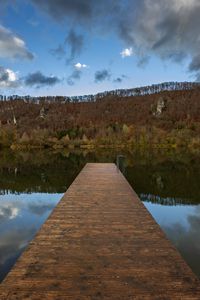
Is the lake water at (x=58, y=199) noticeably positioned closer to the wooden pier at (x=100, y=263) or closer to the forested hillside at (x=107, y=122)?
the wooden pier at (x=100, y=263)

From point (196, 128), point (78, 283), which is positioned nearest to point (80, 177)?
point (78, 283)

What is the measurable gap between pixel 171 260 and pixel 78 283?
1.63 metres

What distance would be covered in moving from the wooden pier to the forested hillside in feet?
177

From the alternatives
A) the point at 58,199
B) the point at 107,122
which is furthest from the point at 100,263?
the point at 107,122

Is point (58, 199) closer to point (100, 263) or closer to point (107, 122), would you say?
point (100, 263)

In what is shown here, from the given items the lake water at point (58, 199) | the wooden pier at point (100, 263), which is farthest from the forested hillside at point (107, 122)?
the wooden pier at point (100, 263)

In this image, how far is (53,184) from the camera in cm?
2023

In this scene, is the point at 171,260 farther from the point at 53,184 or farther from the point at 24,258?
the point at 53,184

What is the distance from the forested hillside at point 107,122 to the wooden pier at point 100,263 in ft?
177

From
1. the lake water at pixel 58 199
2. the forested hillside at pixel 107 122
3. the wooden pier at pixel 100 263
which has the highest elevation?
the forested hillside at pixel 107 122

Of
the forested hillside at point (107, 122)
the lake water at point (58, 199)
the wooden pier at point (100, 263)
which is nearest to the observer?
the wooden pier at point (100, 263)

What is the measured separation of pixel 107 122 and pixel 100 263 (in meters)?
85.7

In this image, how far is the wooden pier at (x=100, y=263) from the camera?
162 inches

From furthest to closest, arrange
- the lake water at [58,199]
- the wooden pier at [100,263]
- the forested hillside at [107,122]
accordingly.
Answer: the forested hillside at [107,122] → the lake water at [58,199] → the wooden pier at [100,263]
